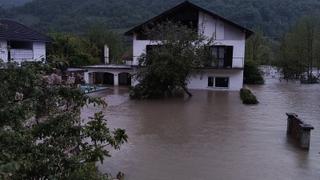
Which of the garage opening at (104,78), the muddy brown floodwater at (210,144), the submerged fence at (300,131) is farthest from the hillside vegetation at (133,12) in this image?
the submerged fence at (300,131)

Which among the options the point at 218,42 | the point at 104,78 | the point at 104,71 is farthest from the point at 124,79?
the point at 218,42

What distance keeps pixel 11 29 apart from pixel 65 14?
197 feet

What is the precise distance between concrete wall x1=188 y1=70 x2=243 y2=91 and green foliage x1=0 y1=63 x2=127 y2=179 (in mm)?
32354

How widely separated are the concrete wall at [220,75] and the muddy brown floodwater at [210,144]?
37.6ft

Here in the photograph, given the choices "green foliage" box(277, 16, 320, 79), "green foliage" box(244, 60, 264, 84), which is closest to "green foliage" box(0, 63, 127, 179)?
"green foliage" box(244, 60, 264, 84)

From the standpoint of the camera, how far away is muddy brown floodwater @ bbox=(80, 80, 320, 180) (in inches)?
459

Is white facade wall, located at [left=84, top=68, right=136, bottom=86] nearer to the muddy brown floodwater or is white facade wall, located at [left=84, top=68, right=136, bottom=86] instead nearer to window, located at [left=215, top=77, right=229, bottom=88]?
window, located at [left=215, top=77, right=229, bottom=88]

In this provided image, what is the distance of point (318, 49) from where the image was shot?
57.9 m

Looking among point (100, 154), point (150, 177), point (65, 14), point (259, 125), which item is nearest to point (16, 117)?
point (100, 154)

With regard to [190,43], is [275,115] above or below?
below

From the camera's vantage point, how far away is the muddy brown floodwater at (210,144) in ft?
38.2

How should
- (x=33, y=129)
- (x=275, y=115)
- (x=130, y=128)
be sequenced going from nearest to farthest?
(x=33, y=129)
(x=130, y=128)
(x=275, y=115)

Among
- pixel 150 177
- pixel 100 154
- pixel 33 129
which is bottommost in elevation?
pixel 150 177

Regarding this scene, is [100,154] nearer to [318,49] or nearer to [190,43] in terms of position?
[190,43]
